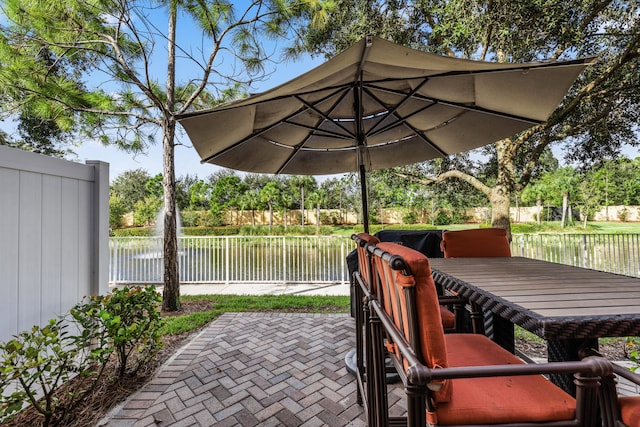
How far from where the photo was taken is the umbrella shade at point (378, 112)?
4.99 ft

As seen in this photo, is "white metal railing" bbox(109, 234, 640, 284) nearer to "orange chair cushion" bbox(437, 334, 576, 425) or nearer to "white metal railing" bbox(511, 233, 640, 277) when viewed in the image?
"white metal railing" bbox(511, 233, 640, 277)

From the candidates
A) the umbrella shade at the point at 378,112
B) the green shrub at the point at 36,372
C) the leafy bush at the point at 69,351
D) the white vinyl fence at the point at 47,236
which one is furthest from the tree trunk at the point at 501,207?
the green shrub at the point at 36,372

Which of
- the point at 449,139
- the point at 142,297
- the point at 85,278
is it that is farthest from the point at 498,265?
the point at 85,278

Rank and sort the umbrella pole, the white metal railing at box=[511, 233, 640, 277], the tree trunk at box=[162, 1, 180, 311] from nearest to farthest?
the umbrella pole
the tree trunk at box=[162, 1, 180, 311]
the white metal railing at box=[511, 233, 640, 277]

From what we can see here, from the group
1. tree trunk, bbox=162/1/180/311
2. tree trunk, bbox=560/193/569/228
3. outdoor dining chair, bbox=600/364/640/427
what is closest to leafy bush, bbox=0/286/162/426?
tree trunk, bbox=162/1/180/311

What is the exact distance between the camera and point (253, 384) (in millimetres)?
2088

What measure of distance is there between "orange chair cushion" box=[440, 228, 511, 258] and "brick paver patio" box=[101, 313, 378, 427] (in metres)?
1.35

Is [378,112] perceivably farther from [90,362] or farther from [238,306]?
[238,306]

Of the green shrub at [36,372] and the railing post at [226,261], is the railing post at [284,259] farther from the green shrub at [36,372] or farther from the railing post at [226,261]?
the green shrub at [36,372]

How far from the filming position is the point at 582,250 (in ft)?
17.3

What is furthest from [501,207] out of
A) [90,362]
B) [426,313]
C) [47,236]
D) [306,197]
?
[306,197]

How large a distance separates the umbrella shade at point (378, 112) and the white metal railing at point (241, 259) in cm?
259

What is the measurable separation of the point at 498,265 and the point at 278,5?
454 centimetres

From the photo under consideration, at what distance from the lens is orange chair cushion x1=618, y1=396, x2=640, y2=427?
804 millimetres
